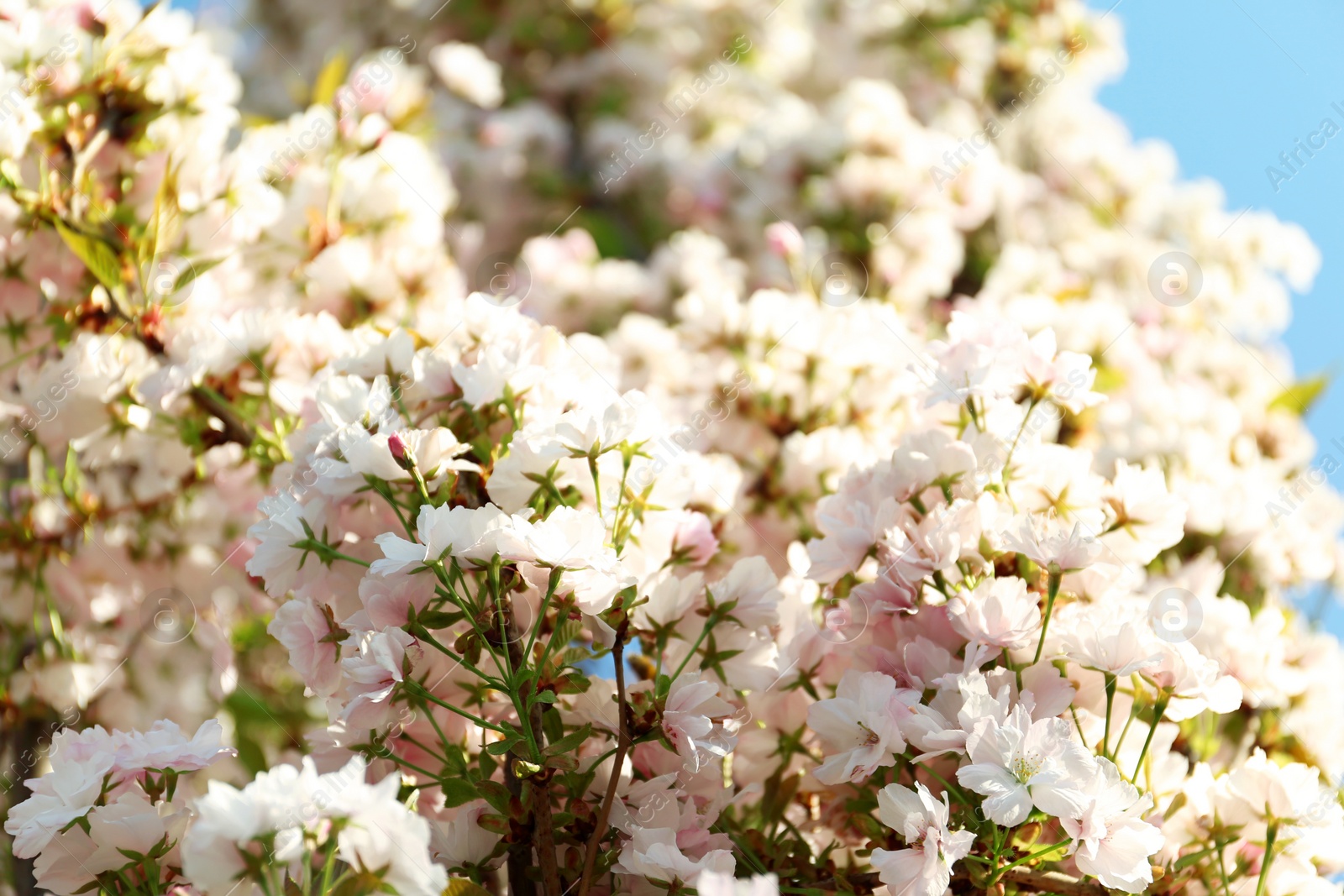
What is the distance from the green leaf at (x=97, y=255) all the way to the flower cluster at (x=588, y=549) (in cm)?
2

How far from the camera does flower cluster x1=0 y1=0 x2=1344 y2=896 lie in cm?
55

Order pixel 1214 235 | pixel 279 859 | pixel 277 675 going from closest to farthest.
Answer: pixel 279 859
pixel 277 675
pixel 1214 235

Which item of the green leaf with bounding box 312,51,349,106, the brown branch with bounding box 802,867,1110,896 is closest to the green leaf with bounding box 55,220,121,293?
the green leaf with bounding box 312,51,349,106

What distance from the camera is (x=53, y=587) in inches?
41.3

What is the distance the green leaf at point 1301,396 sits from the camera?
1.50 metres

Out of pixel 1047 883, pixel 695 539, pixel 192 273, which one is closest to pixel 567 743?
pixel 695 539

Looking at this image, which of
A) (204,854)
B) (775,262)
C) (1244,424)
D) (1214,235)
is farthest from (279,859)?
(1214,235)

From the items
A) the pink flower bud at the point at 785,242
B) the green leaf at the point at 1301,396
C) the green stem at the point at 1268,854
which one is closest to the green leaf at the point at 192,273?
the pink flower bud at the point at 785,242

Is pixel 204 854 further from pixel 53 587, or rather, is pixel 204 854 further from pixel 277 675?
pixel 277 675

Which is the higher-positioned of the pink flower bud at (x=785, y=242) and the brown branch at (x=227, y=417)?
the pink flower bud at (x=785, y=242)

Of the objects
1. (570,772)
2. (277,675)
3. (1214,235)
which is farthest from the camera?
(1214,235)

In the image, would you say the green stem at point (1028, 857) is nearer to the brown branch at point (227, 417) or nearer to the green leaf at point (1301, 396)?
the brown branch at point (227, 417)

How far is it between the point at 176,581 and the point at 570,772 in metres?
0.69

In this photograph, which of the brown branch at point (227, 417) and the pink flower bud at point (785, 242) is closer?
the brown branch at point (227, 417)
